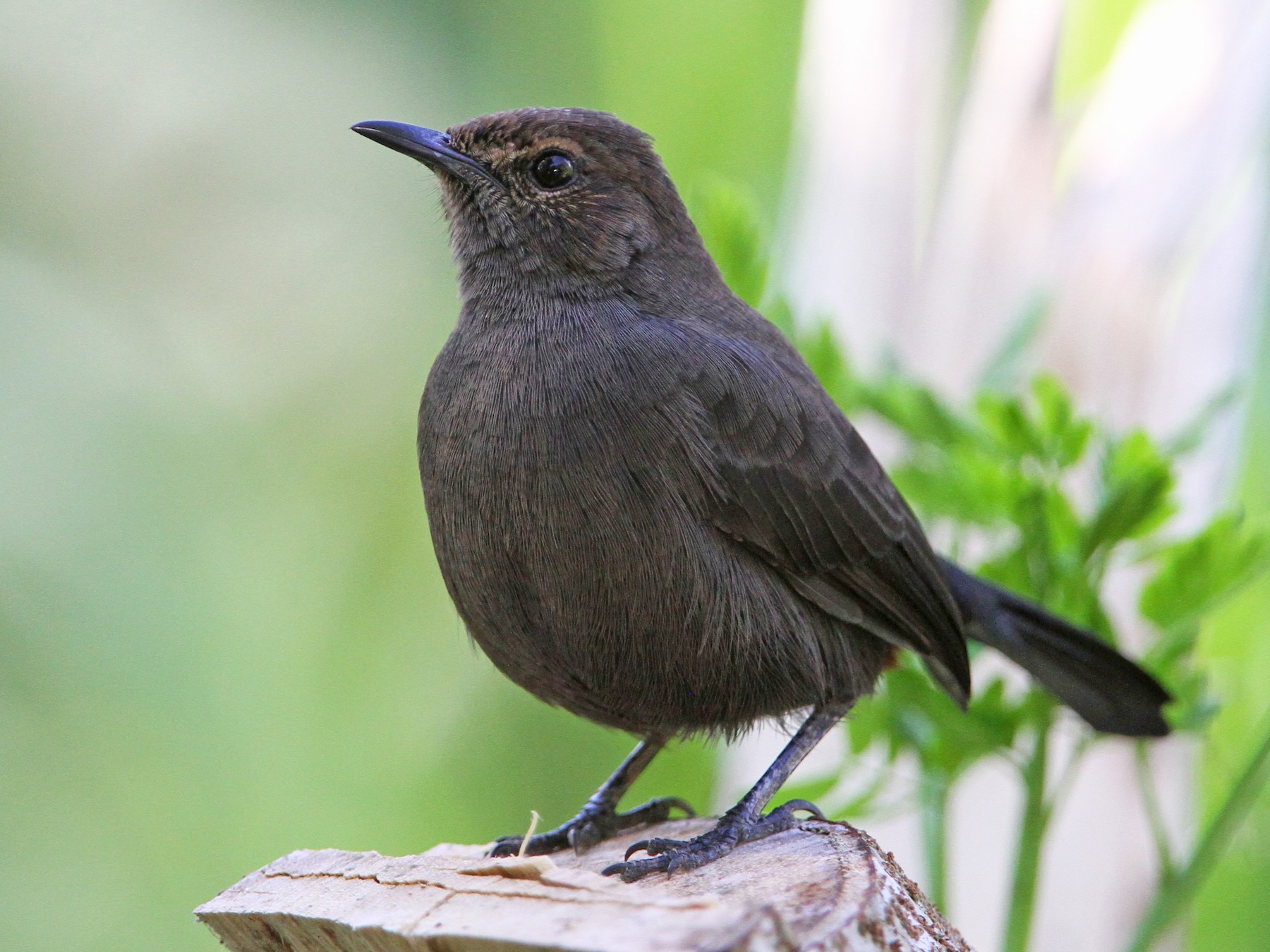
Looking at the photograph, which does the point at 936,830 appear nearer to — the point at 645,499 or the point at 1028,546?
the point at 1028,546

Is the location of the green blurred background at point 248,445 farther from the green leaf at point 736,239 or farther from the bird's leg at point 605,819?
the bird's leg at point 605,819

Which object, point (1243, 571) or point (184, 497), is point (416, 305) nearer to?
point (184, 497)

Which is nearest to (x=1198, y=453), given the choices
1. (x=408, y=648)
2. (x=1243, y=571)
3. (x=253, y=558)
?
(x=1243, y=571)

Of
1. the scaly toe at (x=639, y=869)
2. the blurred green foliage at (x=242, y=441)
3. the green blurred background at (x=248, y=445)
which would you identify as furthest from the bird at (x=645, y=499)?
the blurred green foliage at (x=242, y=441)

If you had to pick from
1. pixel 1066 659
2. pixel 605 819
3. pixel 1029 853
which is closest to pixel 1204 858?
pixel 1029 853

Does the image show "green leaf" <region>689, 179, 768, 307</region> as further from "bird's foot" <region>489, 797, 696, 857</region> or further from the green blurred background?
the green blurred background
